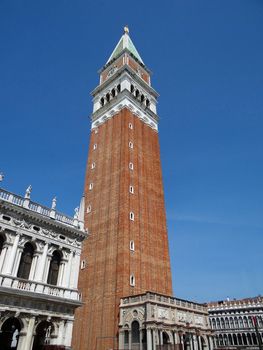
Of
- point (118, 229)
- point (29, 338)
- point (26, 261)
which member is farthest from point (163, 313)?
point (26, 261)

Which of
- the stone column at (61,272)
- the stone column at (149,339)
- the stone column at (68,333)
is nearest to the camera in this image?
the stone column at (68,333)

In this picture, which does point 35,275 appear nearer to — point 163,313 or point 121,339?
point 121,339

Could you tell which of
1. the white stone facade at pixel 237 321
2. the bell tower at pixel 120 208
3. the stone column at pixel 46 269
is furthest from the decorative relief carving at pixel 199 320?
the white stone facade at pixel 237 321

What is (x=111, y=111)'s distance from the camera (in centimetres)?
5338

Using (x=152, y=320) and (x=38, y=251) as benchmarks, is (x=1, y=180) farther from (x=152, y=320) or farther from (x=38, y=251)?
(x=152, y=320)

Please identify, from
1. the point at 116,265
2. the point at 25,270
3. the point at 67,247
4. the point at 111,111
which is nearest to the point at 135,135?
the point at 111,111

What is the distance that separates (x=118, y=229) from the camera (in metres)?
38.9

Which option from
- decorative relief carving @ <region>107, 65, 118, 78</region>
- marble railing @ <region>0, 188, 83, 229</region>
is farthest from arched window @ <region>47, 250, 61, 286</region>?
decorative relief carving @ <region>107, 65, 118, 78</region>

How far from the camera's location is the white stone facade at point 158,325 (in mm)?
29656

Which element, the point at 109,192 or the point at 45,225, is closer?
the point at 45,225

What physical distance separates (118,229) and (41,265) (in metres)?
14.7

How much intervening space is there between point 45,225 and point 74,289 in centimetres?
611

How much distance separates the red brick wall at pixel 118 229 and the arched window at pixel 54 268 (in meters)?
9.92

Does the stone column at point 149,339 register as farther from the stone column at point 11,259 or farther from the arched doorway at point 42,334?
the stone column at point 11,259
